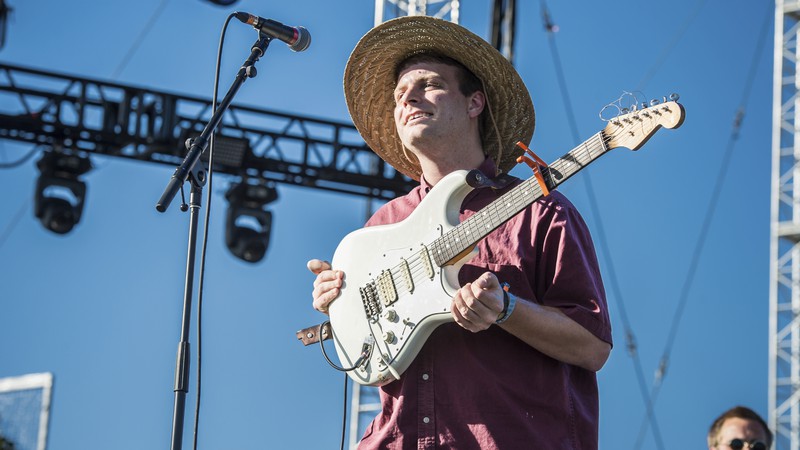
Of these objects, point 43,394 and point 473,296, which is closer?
point 473,296

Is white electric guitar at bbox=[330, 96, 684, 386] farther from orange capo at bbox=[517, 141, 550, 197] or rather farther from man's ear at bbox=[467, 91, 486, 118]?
man's ear at bbox=[467, 91, 486, 118]

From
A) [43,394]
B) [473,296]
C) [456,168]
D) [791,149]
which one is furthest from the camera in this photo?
[791,149]

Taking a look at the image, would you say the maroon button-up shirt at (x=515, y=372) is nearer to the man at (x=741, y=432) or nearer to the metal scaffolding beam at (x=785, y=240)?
the man at (x=741, y=432)

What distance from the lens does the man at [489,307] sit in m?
3.15

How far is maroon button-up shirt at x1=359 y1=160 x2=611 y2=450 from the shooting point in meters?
3.18

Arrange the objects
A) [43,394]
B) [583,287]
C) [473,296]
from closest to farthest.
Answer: [473,296] < [583,287] < [43,394]

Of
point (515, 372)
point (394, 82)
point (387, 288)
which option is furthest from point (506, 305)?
point (394, 82)

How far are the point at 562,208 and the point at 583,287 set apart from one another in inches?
9.8

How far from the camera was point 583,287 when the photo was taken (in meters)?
3.23

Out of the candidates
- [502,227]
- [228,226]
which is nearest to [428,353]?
[502,227]

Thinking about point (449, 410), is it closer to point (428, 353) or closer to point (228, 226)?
point (428, 353)

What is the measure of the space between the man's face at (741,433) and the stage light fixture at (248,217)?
16.2 feet

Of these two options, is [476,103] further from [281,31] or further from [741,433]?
[741,433]

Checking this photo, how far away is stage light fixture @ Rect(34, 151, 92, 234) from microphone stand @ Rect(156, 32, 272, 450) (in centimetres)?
576
